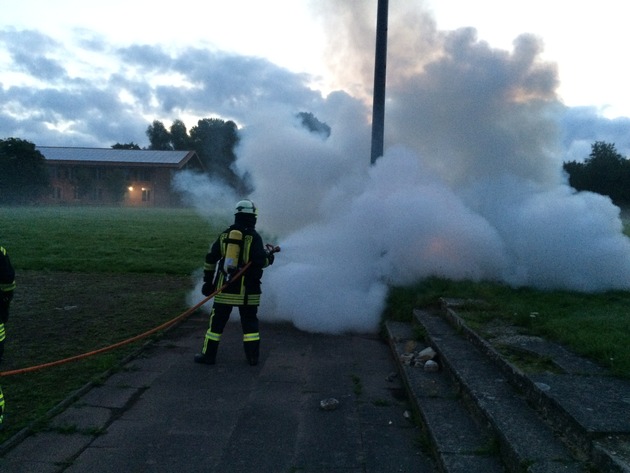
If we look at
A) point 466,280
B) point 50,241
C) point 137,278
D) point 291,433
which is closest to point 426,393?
point 291,433

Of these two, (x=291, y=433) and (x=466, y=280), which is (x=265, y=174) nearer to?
(x=466, y=280)

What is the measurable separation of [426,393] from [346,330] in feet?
9.86

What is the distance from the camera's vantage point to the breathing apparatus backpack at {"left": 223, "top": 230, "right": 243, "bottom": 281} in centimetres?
610

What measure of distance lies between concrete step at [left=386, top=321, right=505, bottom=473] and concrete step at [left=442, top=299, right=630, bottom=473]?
1.55ft

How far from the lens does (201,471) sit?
3762mm

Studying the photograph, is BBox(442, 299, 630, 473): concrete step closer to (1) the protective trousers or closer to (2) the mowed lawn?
(1) the protective trousers

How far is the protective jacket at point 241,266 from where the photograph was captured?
6184 millimetres

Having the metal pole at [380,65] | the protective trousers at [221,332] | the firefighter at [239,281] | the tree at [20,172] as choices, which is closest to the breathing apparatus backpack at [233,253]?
the firefighter at [239,281]

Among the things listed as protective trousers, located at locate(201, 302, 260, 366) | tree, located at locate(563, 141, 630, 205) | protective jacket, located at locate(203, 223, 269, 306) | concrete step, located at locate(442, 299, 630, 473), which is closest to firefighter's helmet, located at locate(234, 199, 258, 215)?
protective jacket, located at locate(203, 223, 269, 306)

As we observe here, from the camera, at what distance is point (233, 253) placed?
614 centimetres

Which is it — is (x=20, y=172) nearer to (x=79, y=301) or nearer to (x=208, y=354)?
(x=79, y=301)

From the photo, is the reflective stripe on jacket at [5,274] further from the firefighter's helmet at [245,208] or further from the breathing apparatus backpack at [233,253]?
the firefighter's helmet at [245,208]

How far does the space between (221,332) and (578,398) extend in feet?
12.6

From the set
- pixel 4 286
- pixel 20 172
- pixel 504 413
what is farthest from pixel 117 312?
pixel 20 172
